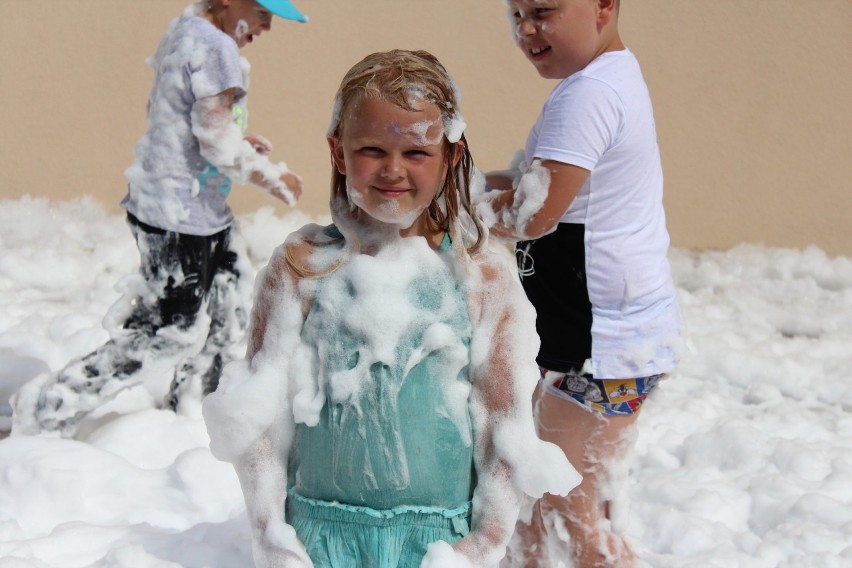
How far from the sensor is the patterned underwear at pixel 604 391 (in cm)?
197

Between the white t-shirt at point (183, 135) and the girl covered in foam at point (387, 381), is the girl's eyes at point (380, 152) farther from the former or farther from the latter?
the white t-shirt at point (183, 135)

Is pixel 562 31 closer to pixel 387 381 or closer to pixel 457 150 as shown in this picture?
pixel 457 150

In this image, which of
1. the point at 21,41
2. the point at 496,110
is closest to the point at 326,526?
the point at 496,110

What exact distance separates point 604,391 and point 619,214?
0.36 meters

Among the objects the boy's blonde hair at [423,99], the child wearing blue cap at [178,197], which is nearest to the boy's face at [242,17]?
the child wearing blue cap at [178,197]

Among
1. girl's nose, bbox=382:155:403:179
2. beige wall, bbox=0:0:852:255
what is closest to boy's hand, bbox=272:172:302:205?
girl's nose, bbox=382:155:403:179

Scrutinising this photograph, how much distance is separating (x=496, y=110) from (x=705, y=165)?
4.00 ft

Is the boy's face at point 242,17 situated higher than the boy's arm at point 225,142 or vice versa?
the boy's face at point 242,17

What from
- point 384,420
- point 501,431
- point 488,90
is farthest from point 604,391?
point 488,90

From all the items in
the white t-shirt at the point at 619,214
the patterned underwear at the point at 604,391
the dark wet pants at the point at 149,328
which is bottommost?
the dark wet pants at the point at 149,328

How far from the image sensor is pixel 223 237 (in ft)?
9.99

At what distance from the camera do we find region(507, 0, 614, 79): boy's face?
6.23ft

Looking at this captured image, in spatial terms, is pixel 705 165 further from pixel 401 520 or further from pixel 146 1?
pixel 401 520

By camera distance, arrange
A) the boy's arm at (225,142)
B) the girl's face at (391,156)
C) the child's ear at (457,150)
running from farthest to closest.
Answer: the boy's arm at (225,142), the child's ear at (457,150), the girl's face at (391,156)
